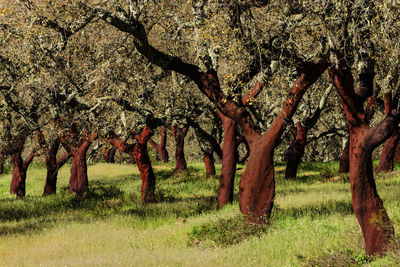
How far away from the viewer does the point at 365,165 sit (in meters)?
8.30

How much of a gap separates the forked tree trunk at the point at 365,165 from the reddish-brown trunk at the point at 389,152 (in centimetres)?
1393

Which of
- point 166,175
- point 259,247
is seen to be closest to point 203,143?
point 166,175

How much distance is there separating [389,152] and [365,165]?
47.5 feet

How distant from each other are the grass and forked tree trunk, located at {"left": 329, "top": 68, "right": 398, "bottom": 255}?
0.43 m

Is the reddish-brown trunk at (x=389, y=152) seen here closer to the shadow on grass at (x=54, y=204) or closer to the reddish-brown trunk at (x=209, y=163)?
the reddish-brown trunk at (x=209, y=163)

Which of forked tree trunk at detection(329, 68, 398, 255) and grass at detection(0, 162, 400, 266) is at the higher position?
forked tree trunk at detection(329, 68, 398, 255)

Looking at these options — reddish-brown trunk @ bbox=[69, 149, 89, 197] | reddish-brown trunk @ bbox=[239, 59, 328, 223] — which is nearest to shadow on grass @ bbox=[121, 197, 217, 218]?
reddish-brown trunk @ bbox=[239, 59, 328, 223]

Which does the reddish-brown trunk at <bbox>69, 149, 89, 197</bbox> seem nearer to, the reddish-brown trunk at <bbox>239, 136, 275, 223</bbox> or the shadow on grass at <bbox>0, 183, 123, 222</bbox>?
the shadow on grass at <bbox>0, 183, 123, 222</bbox>

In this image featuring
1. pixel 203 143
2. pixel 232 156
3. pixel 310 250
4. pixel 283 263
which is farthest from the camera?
pixel 203 143

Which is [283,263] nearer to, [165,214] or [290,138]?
[165,214]

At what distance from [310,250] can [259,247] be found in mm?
1031

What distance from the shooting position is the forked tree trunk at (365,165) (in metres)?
8.09

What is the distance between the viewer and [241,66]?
46.0 feet

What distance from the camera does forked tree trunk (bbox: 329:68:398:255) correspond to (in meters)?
8.09
